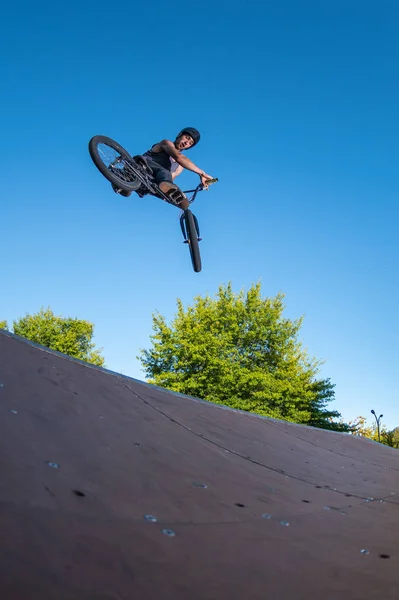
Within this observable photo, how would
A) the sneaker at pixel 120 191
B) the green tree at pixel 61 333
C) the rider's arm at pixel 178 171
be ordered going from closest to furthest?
the sneaker at pixel 120 191
the rider's arm at pixel 178 171
the green tree at pixel 61 333

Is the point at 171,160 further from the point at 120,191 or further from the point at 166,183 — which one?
the point at 120,191

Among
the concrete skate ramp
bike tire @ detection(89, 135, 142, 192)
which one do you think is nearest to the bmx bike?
bike tire @ detection(89, 135, 142, 192)

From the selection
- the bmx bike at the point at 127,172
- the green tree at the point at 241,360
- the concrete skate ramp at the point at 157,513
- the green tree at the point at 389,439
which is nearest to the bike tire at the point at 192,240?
the bmx bike at the point at 127,172

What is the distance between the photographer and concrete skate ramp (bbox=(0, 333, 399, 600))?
928 mm

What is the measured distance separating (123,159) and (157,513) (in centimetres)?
509

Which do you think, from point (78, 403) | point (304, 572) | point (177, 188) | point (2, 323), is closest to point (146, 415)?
point (78, 403)

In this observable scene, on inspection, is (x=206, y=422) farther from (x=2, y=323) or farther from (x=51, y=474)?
(x=2, y=323)

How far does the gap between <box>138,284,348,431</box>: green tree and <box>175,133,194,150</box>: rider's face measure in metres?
14.7

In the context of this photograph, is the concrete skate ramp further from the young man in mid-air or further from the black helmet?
the black helmet

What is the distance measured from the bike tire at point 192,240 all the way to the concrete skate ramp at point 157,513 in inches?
155

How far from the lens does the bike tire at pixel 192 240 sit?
20.6 ft

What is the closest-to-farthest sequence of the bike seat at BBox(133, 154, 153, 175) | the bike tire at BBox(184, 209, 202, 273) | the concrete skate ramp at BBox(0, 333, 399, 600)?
the concrete skate ramp at BBox(0, 333, 399, 600), the bike seat at BBox(133, 154, 153, 175), the bike tire at BBox(184, 209, 202, 273)

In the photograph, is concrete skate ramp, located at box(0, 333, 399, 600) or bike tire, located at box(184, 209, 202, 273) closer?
concrete skate ramp, located at box(0, 333, 399, 600)

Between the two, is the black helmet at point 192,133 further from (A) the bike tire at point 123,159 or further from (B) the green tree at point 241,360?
(B) the green tree at point 241,360
